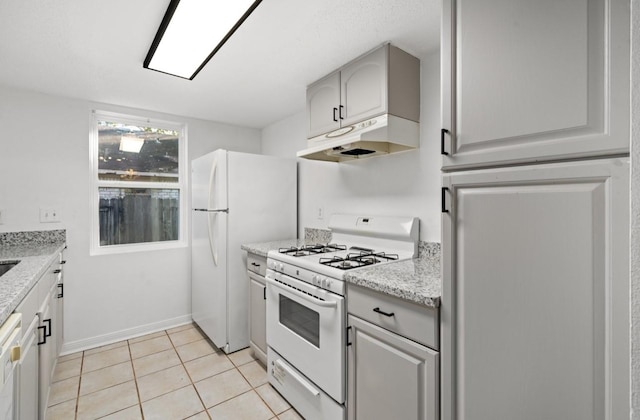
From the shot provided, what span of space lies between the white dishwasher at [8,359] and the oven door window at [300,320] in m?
1.23

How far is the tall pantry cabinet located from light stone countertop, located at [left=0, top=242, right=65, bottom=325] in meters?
1.61

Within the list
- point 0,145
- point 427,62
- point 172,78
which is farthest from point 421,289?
point 0,145

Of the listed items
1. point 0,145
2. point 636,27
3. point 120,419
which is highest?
point 0,145

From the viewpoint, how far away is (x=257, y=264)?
92.9 inches

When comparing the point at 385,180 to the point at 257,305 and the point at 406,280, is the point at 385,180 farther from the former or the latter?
the point at 257,305

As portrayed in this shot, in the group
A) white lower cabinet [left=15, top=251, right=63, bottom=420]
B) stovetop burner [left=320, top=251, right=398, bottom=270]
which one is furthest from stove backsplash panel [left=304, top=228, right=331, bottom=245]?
white lower cabinet [left=15, top=251, right=63, bottom=420]

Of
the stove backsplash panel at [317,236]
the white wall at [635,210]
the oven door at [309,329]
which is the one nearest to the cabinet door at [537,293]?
the white wall at [635,210]

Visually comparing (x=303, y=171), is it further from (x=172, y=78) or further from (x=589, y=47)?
(x=589, y=47)

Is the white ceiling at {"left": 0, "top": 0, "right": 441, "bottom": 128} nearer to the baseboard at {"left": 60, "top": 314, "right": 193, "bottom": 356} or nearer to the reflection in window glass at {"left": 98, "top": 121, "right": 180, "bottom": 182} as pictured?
the reflection in window glass at {"left": 98, "top": 121, "right": 180, "bottom": 182}

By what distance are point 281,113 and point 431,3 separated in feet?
6.27

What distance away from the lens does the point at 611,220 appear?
77cm

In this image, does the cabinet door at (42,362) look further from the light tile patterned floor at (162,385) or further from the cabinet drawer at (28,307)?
the light tile patterned floor at (162,385)

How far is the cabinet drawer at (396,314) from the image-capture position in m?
1.16

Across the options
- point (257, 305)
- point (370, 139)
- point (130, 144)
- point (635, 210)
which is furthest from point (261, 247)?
point (635, 210)
